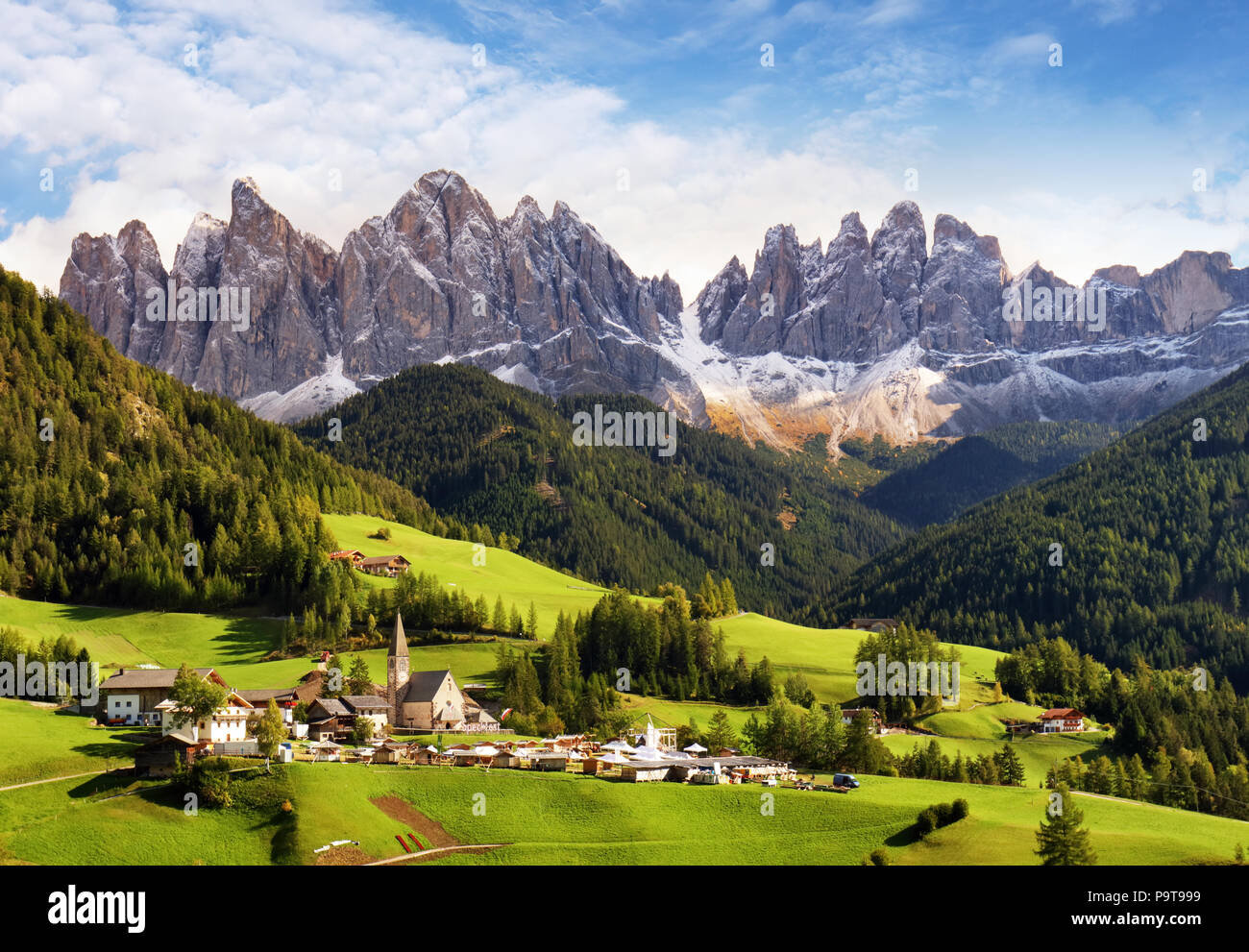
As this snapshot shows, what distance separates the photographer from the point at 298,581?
15325 cm

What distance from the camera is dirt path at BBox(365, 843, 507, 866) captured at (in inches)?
2692

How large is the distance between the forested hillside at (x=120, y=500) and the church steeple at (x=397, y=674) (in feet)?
115

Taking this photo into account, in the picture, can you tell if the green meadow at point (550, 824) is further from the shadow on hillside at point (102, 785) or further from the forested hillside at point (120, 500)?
the forested hillside at point (120, 500)

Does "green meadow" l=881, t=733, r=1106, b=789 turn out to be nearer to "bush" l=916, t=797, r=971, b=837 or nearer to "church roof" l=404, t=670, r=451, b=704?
"bush" l=916, t=797, r=971, b=837

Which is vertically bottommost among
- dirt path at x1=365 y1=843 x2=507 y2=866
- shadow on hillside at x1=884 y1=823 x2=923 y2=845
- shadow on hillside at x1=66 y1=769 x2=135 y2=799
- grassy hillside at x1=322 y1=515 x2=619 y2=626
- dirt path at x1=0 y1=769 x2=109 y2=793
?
shadow on hillside at x1=884 y1=823 x2=923 y2=845

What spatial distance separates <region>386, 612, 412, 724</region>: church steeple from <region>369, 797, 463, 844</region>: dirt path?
3440 cm

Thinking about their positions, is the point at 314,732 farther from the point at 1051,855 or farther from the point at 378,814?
the point at 1051,855

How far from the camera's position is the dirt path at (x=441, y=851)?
68375mm

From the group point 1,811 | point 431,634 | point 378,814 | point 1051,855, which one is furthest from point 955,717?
point 1,811

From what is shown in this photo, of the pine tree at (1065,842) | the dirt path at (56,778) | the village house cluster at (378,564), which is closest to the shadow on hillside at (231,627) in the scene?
the village house cluster at (378,564)

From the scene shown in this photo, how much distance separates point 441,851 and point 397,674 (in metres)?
45.6

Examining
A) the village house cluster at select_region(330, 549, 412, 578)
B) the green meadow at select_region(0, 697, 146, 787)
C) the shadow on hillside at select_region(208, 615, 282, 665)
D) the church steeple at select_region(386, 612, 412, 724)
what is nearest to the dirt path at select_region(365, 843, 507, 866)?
the green meadow at select_region(0, 697, 146, 787)

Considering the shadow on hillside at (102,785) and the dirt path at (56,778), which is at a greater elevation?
the dirt path at (56,778)
